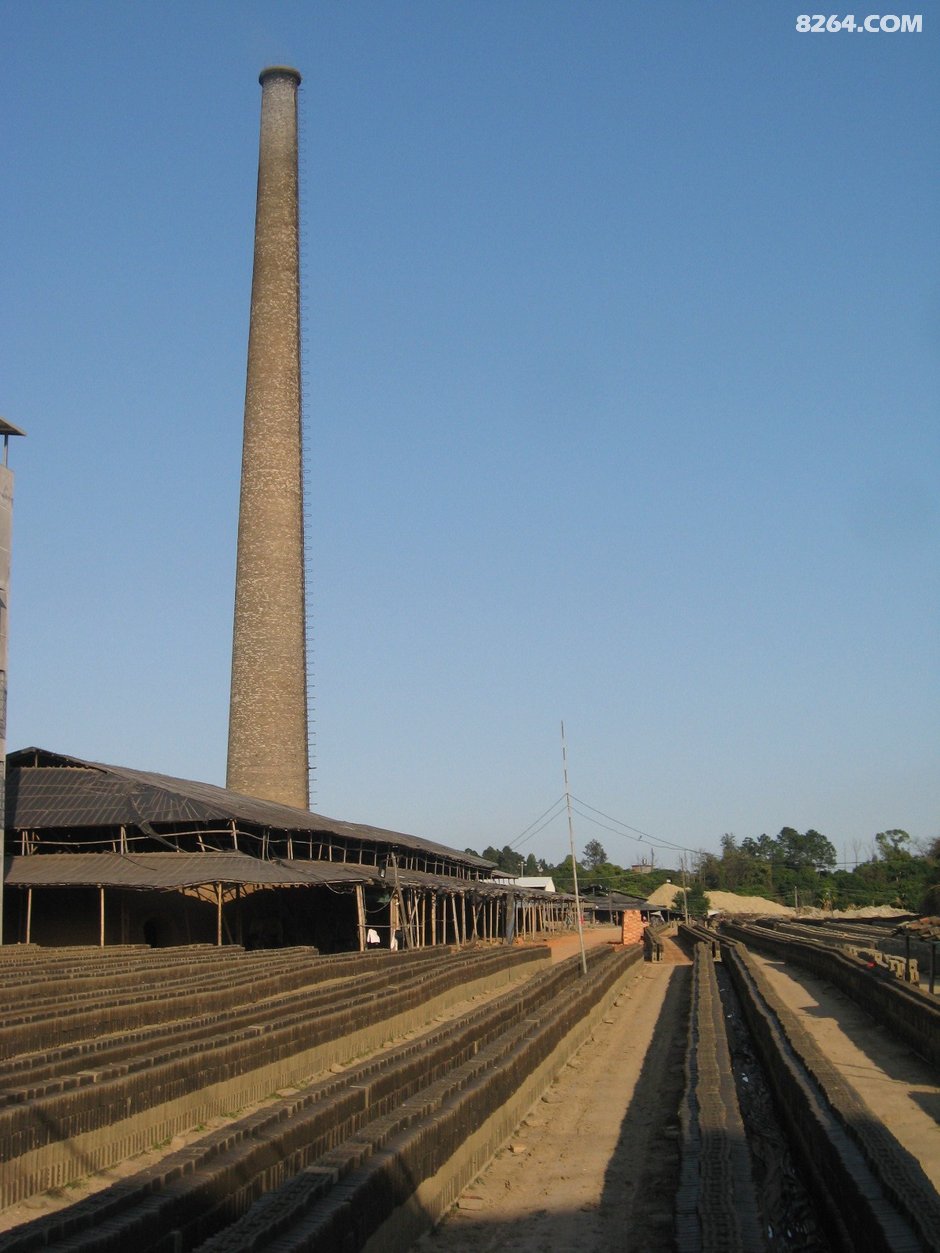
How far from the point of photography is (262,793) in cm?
5091

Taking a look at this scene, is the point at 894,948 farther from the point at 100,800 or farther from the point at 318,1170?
the point at 318,1170

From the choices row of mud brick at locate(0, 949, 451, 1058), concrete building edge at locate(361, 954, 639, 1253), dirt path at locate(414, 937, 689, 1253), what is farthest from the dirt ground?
row of mud brick at locate(0, 949, 451, 1058)

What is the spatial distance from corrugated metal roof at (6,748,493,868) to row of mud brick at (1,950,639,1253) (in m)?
21.8

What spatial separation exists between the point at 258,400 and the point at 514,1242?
1882 inches

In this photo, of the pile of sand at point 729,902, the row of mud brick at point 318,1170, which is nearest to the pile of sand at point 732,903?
the pile of sand at point 729,902

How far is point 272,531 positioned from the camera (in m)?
53.2

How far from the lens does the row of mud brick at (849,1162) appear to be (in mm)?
7977

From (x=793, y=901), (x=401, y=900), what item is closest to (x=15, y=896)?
(x=401, y=900)

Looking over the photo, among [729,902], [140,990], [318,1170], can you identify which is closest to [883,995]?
[140,990]

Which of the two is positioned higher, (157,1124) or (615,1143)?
(157,1124)

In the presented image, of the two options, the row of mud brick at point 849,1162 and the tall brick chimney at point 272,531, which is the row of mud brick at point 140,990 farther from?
the tall brick chimney at point 272,531

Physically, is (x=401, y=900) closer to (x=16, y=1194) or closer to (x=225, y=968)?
(x=225, y=968)

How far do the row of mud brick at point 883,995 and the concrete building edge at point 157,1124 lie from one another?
8210 mm

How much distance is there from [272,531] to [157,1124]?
42.0m
